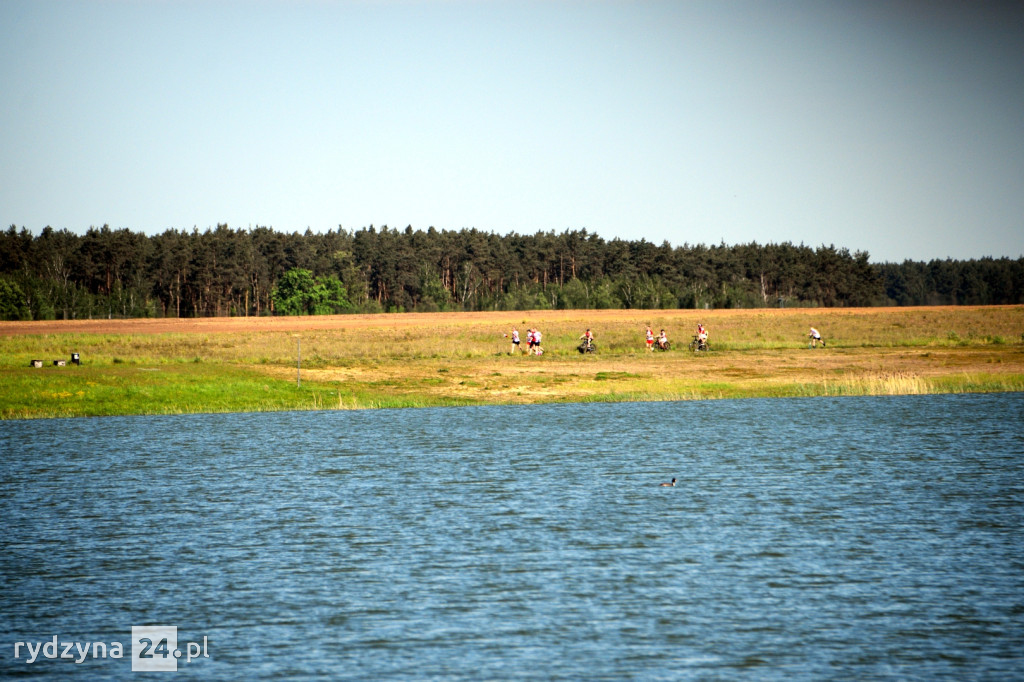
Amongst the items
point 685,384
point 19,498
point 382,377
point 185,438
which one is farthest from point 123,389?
point 685,384

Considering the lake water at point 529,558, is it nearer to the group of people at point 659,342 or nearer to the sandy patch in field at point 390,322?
the group of people at point 659,342

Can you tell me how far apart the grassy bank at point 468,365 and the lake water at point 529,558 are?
12896mm

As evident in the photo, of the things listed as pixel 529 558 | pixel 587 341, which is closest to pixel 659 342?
pixel 587 341

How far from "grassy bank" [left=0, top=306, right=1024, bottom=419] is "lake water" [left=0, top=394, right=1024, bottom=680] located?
508 inches

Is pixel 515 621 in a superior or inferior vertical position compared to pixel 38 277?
inferior

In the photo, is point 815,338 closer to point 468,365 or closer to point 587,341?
point 587,341

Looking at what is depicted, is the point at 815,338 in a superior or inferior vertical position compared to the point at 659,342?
superior

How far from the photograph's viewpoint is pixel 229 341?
9444 centimetres

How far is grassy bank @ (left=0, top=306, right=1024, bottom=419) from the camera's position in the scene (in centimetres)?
5706

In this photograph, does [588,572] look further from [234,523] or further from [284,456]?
[284,456]

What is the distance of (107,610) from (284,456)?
77.1ft

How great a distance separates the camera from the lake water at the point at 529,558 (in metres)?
15.3

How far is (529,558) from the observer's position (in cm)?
2184

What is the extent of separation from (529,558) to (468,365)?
1945 inches
